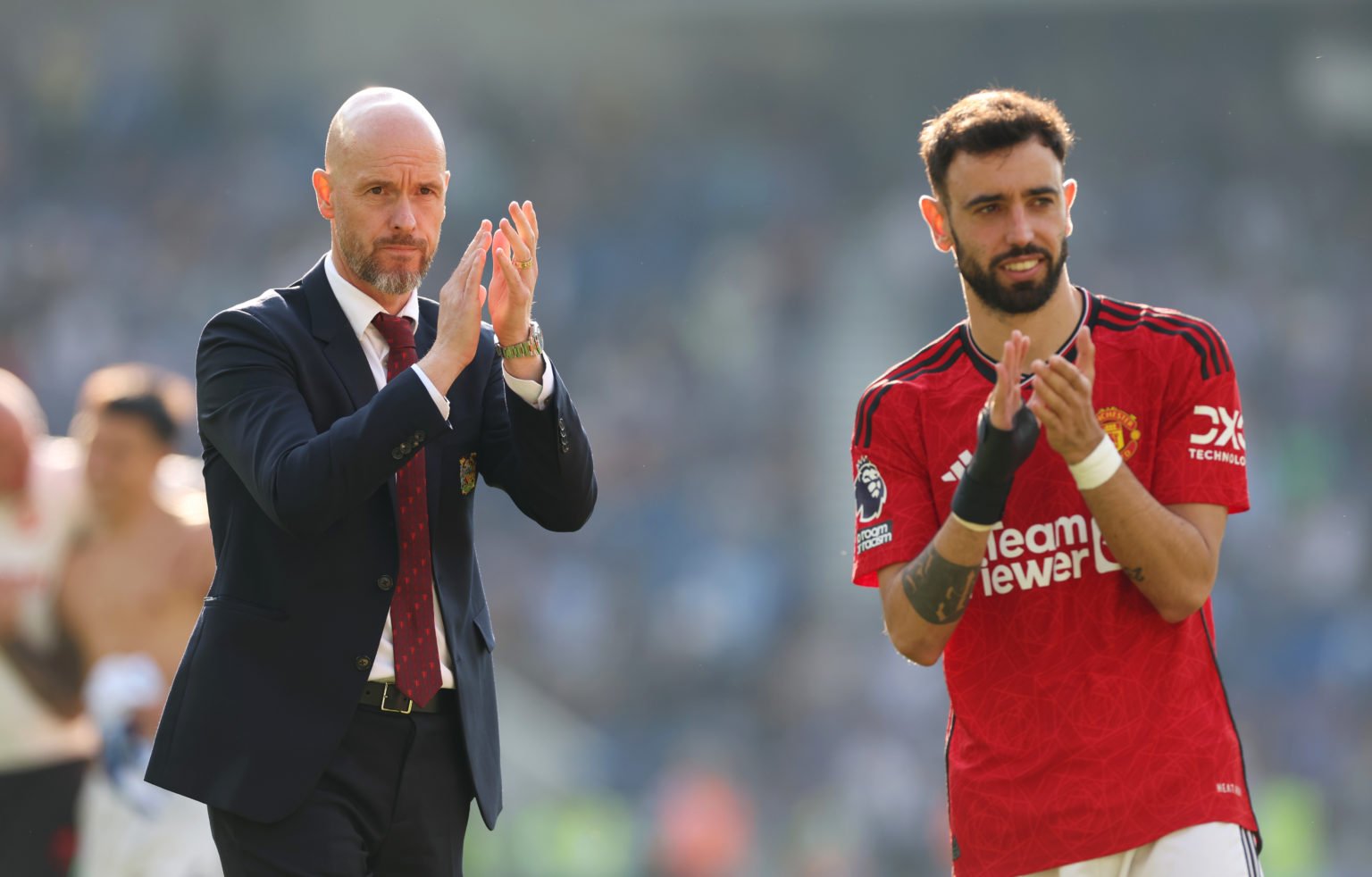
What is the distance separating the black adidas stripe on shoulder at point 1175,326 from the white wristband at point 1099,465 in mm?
391

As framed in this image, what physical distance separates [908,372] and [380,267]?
116cm

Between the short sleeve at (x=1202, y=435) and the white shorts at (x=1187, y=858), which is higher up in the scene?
the short sleeve at (x=1202, y=435)

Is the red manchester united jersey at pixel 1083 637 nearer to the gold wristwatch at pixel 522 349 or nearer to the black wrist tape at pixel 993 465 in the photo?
the black wrist tape at pixel 993 465

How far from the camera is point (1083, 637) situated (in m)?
3.67

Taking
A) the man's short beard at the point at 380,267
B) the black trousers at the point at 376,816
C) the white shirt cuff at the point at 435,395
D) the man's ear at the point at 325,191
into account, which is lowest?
the black trousers at the point at 376,816

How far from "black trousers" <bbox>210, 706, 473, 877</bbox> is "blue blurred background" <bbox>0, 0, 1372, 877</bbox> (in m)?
10.9

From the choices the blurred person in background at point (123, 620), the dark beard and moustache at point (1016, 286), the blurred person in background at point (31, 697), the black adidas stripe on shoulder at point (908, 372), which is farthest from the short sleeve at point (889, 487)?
the blurred person in background at point (31, 697)

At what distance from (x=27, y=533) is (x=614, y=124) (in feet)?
49.9

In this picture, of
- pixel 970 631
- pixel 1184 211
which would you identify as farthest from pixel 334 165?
pixel 1184 211

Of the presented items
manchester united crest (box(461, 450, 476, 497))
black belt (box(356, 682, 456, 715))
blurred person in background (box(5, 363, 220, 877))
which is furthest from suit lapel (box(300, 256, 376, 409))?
blurred person in background (box(5, 363, 220, 877))

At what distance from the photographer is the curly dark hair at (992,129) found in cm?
375

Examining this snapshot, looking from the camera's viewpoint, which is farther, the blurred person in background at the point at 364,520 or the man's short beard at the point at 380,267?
Result: the man's short beard at the point at 380,267

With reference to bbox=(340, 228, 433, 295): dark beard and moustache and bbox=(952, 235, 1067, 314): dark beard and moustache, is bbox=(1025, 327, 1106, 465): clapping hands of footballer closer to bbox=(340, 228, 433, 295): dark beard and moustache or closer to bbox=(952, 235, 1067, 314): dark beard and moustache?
bbox=(952, 235, 1067, 314): dark beard and moustache

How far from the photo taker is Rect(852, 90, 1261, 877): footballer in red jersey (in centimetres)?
351
